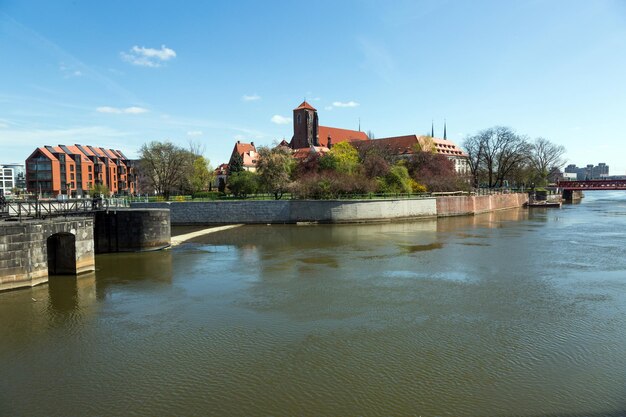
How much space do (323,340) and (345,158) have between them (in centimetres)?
4540

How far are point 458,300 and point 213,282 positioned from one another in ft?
32.7

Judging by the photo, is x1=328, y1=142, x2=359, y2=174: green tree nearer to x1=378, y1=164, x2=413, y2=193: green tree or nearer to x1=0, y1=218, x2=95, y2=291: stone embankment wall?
x1=378, y1=164, x2=413, y2=193: green tree

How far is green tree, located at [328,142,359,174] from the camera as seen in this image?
174 feet

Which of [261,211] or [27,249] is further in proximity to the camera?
[261,211]

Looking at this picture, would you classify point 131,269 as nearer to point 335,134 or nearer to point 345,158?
point 345,158

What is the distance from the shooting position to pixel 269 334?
12.2 m

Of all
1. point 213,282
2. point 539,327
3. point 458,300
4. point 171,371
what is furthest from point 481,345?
Result: point 213,282

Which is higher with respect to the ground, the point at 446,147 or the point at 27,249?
the point at 446,147

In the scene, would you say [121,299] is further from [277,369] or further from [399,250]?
[399,250]

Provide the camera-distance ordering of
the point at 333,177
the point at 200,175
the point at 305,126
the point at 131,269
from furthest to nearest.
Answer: the point at 305,126 → the point at 200,175 → the point at 333,177 → the point at 131,269

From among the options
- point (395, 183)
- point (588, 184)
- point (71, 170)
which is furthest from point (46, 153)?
point (588, 184)

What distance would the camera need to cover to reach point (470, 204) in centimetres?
→ 5484

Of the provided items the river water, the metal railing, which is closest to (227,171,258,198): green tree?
the metal railing

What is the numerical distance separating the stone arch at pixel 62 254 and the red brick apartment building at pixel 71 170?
59.9m
